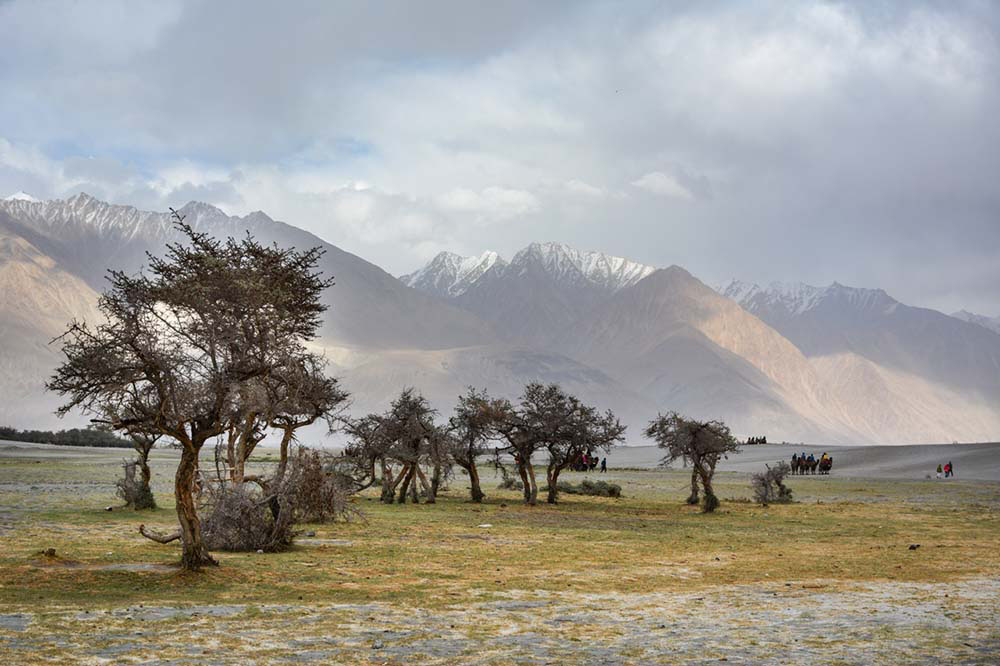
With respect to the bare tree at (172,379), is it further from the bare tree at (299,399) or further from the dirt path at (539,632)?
the bare tree at (299,399)

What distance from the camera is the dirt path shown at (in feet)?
37.9

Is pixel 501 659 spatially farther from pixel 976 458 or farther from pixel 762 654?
pixel 976 458

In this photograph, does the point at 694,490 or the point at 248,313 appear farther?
the point at 694,490

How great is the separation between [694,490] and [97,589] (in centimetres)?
3388

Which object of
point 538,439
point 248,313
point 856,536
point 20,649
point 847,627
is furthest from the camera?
point 538,439

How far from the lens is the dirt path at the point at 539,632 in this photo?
455 inches

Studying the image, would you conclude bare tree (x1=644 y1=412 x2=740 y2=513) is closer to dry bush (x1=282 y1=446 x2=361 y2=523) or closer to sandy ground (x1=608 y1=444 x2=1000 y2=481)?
dry bush (x1=282 y1=446 x2=361 y2=523)

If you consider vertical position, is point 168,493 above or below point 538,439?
below

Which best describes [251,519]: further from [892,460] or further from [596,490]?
[892,460]

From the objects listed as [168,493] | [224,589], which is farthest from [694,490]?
[224,589]

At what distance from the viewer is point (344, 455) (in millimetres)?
44594

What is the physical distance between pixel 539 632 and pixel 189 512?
7.41 meters

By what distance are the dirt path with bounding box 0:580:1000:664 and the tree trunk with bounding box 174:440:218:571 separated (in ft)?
10.4

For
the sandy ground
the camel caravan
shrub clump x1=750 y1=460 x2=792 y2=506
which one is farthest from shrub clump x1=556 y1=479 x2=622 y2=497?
the camel caravan
